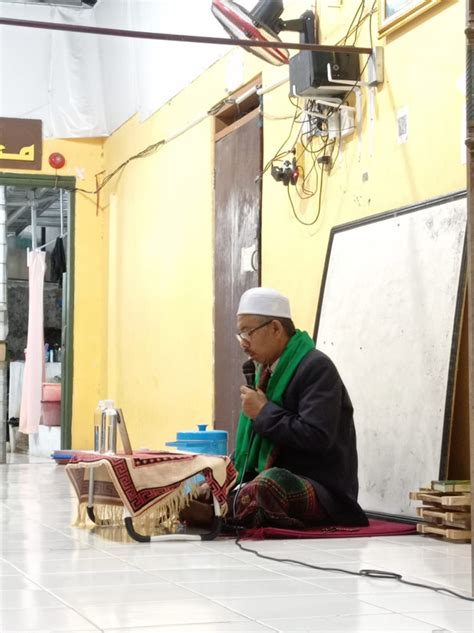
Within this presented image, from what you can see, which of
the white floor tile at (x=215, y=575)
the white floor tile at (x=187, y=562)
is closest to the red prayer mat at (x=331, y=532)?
the white floor tile at (x=187, y=562)

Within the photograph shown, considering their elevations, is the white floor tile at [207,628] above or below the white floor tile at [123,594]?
above

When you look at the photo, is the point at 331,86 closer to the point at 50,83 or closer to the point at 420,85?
the point at 420,85

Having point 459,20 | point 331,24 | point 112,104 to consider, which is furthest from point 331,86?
point 112,104

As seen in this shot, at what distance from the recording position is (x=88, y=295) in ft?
37.0

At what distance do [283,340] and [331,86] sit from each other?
5.43 ft

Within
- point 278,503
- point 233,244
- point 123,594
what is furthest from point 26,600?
point 233,244

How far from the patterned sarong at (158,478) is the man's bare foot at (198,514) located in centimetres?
6

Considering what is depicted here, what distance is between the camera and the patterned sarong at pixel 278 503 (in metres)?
4.59

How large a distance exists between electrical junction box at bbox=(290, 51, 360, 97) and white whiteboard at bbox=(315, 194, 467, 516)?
2.35ft

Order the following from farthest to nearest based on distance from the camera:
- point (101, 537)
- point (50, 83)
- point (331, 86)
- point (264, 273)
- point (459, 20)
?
point (50, 83)
point (264, 273)
point (331, 86)
point (459, 20)
point (101, 537)

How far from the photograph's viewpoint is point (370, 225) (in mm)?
5719

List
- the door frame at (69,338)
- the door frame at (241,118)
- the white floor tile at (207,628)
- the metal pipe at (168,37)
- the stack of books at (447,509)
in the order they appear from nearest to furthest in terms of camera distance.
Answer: the white floor tile at (207,628)
the stack of books at (447,509)
the metal pipe at (168,37)
the door frame at (241,118)
the door frame at (69,338)

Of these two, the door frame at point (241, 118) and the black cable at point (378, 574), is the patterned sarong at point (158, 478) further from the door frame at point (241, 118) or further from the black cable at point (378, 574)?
the door frame at point (241, 118)

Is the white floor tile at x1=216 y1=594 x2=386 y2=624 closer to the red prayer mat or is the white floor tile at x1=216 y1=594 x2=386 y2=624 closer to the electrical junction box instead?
the red prayer mat
